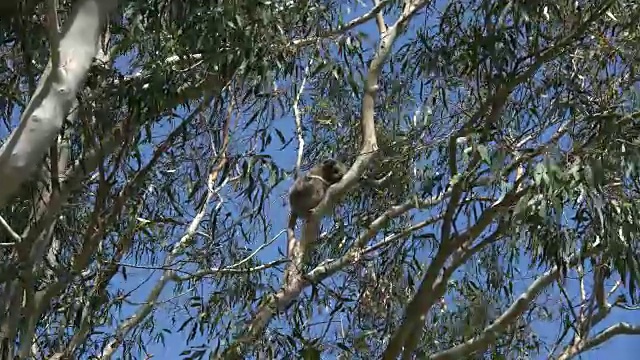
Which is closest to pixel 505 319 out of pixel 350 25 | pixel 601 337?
pixel 601 337

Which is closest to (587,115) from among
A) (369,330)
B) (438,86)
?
(438,86)

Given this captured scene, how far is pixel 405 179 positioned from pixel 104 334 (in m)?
1.67

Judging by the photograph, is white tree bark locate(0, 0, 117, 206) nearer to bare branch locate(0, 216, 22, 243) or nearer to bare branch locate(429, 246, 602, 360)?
bare branch locate(0, 216, 22, 243)

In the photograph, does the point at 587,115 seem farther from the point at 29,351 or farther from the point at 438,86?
the point at 29,351

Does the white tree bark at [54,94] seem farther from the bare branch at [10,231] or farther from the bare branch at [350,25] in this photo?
the bare branch at [350,25]

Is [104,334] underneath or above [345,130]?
underneath

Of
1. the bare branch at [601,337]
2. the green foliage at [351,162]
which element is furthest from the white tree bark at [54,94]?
the bare branch at [601,337]

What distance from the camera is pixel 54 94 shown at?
9.98 feet

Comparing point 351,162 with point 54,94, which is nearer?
point 54,94

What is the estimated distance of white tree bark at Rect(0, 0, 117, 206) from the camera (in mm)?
2916

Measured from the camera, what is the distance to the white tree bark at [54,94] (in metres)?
2.92

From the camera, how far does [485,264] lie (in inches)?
197

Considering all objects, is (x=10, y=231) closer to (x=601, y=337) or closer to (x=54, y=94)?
(x=54, y=94)

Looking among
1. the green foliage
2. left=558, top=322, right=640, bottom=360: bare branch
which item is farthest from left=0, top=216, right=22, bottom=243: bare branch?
left=558, top=322, right=640, bottom=360: bare branch
